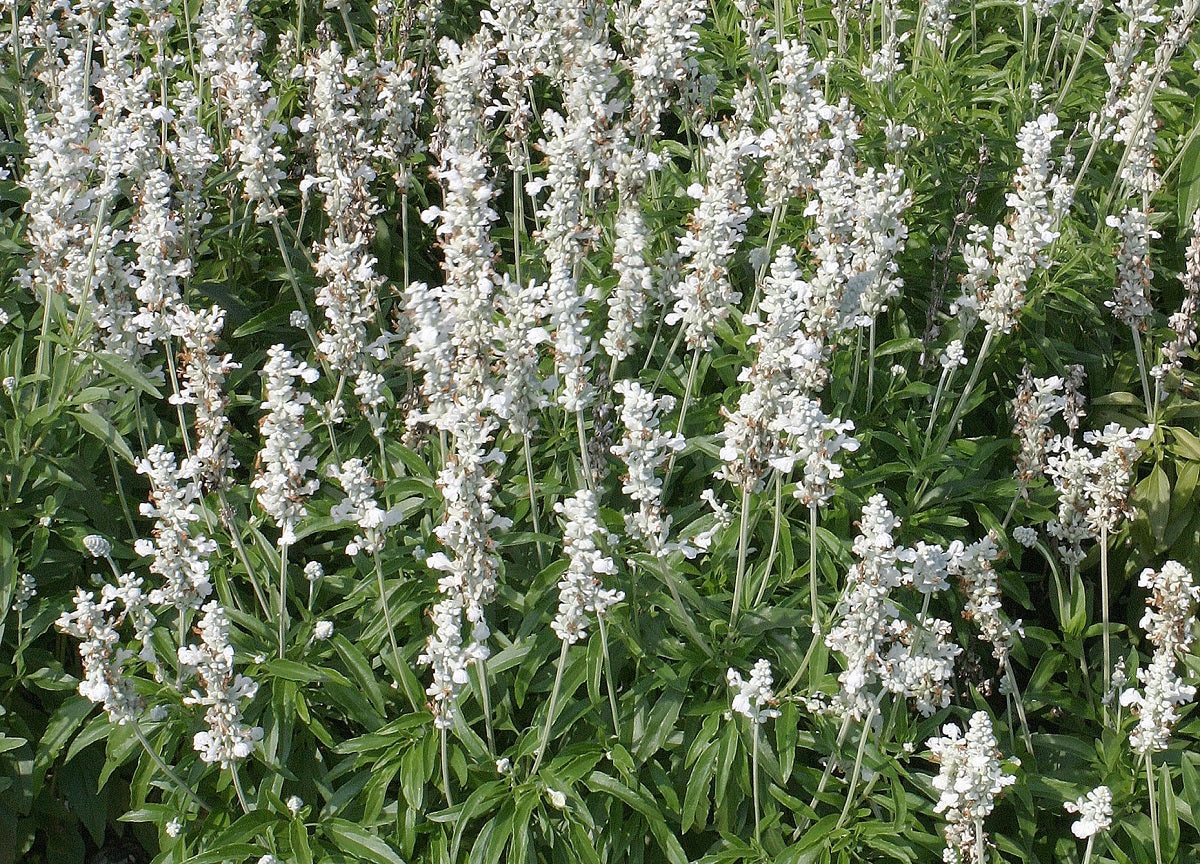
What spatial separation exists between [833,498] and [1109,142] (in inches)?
132

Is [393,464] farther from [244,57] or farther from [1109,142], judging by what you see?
[1109,142]

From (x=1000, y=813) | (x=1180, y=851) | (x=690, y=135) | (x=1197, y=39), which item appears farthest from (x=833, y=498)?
(x=1197, y=39)

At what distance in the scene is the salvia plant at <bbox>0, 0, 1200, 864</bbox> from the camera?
3.88 meters

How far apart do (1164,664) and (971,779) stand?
81 cm

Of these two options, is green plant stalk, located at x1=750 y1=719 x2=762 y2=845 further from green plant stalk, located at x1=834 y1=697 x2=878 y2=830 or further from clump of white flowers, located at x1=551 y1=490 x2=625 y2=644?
clump of white flowers, located at x1=551 y1=490 x2=625 y2=644

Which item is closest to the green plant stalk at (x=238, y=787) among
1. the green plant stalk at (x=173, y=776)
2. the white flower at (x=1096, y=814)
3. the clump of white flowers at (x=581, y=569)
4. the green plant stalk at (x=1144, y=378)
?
the green plant stalk at (x=173, y=776)

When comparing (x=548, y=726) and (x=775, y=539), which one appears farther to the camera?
(x=775, y=539)

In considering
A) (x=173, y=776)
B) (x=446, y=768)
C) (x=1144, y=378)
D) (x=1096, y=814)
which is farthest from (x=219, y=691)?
(x=1144, y=378)

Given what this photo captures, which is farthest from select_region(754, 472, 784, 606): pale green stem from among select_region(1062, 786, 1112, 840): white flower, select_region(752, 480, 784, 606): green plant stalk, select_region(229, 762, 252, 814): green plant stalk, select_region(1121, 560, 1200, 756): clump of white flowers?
select_region(229, 762, 252, 814): green plant stalk

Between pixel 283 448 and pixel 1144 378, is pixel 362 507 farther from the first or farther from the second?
pixel 1144 378

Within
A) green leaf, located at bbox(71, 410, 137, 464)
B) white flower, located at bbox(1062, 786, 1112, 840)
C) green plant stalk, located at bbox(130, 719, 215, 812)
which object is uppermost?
green leaf, located at bbox(71, 410, 137, 464)

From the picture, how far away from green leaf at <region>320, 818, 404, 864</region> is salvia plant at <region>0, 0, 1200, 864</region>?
0.05ft

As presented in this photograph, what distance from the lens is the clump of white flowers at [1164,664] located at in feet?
12.5

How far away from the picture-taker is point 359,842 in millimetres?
4129
